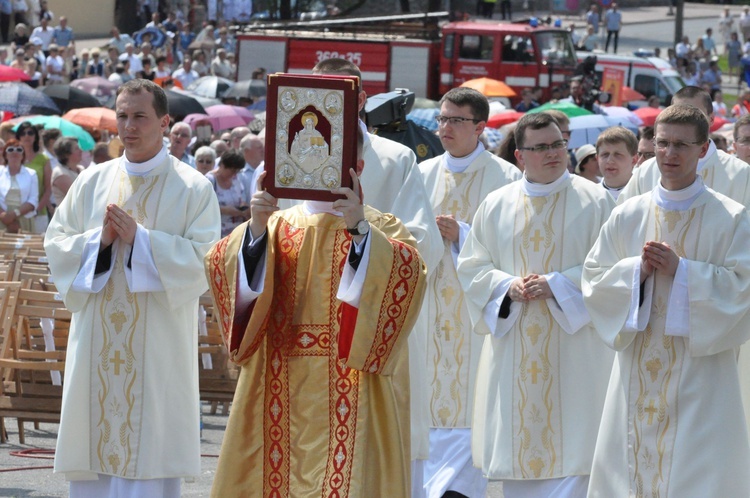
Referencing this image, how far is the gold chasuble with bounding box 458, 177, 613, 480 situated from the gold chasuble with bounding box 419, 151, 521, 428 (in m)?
1.02

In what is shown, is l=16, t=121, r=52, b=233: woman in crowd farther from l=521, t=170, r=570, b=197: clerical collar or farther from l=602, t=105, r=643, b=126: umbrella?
l=602, t=105, r=643, b=126: umbrella

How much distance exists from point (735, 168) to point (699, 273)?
2.20 meters

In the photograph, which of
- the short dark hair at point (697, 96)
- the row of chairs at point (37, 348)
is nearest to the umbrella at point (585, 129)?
the row of chairs at point (37, 348)

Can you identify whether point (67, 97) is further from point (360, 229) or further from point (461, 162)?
point (360, 229)

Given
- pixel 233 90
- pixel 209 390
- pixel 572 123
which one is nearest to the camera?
pixel 209 390

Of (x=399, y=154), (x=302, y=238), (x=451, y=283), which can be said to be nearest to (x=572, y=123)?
(x=451, y=283)

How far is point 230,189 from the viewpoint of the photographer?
13117 millimetres

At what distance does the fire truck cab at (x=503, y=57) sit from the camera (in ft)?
97.5

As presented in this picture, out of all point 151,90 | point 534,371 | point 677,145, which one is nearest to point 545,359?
point 534,371

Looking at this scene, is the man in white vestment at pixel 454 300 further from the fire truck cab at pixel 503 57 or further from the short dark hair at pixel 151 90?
the fire truck cab at pixel 503 57

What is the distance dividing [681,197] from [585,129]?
44.7 ft

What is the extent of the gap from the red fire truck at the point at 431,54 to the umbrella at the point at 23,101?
10236mm

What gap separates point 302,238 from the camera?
17.9 feet

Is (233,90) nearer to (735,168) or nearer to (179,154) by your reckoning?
(179,154)
